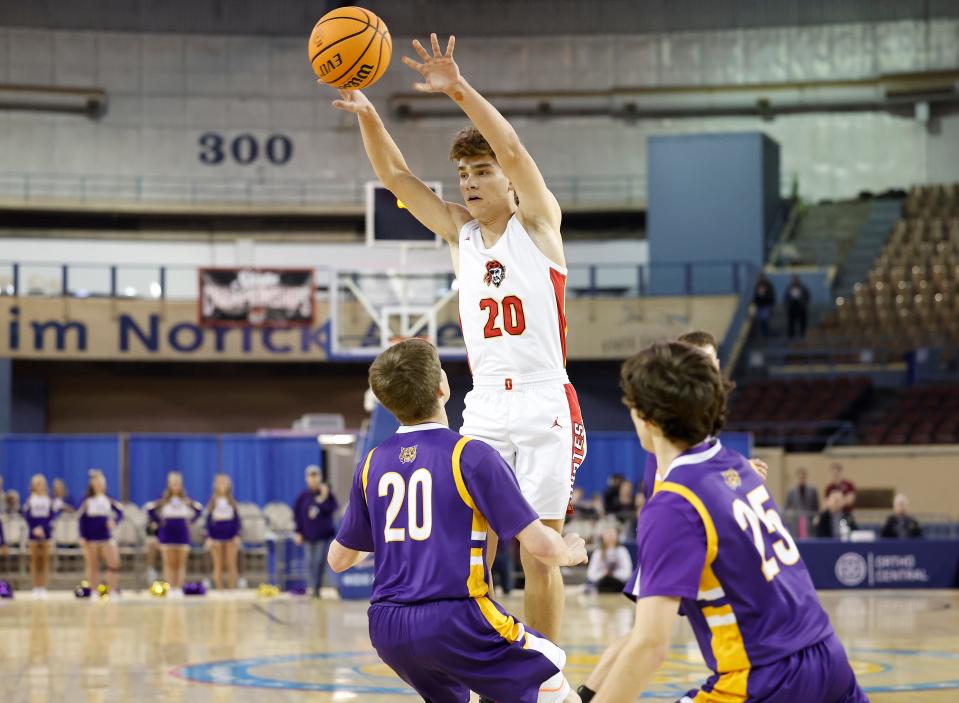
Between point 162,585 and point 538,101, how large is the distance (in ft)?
67.1

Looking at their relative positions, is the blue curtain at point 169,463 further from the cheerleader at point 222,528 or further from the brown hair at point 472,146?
the brown hair at point 472,146

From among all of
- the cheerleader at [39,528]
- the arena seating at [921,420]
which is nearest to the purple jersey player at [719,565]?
the cheerleader at [39,528]

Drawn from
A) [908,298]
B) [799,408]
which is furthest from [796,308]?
[799,408]

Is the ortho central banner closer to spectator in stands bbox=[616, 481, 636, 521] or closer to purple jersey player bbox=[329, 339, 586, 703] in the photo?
spectator in stands bbox=[616, 481, 636, 521]

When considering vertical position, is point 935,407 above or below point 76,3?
below

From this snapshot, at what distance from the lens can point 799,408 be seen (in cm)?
2700

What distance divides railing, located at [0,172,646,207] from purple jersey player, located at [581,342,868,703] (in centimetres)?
3171

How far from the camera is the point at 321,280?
3084cm

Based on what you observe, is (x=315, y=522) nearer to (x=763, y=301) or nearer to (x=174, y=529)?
(x=174, y=529)

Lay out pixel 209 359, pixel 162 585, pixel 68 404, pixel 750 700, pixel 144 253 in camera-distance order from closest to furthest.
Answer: pixel 750 700
pixel 162 585
pixel 209 359
pixel 68 404
pixel 144 253

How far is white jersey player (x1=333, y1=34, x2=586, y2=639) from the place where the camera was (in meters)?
5.78

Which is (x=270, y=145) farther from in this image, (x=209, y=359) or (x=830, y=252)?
(x=830, y=252)

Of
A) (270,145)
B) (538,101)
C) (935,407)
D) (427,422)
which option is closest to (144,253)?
(270,145)

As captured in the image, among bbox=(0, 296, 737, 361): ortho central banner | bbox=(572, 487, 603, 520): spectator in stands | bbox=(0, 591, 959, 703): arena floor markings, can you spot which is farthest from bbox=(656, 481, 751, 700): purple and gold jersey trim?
bbox=(0, 296, 737, 361): ortho central banner
